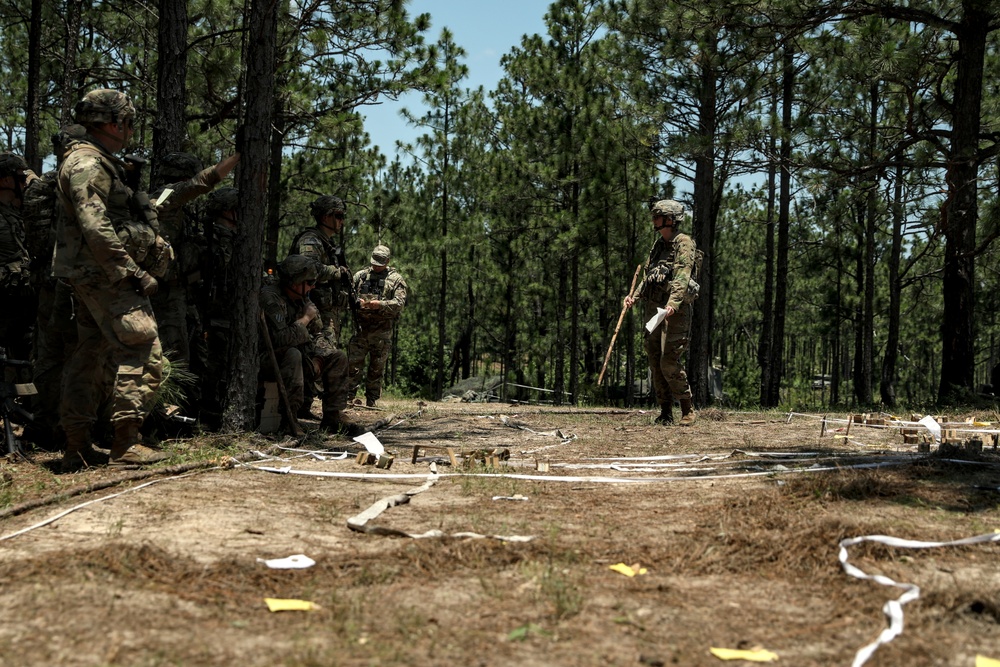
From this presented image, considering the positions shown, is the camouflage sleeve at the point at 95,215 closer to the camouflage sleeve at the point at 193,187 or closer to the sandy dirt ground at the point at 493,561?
the camouflage sleeve at the point at 193,187

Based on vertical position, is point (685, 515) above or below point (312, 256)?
below

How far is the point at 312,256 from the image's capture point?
875 cm

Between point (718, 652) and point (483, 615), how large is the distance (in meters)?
0.79

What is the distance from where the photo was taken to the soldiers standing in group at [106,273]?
5465 millimetres

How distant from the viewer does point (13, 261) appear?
7129mm

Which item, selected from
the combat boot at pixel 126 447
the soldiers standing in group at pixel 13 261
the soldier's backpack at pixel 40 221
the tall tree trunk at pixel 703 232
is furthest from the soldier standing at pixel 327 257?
the tall tree trunk at pixel 703 232

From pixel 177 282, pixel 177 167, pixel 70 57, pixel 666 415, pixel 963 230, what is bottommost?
pixel 666 415

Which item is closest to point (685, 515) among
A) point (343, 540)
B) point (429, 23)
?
point (343, 540)

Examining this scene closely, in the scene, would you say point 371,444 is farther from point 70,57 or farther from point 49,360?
point 70,57

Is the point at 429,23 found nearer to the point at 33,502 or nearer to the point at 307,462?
the point at 307,462

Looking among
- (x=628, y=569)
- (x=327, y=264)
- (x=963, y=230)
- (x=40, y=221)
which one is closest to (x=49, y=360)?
(x=40, y=221)

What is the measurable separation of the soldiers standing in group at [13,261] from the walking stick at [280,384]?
185cm

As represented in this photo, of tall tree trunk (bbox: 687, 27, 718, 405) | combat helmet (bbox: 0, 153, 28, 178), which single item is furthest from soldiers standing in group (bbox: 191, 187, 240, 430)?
tall tree trunk (bbox: 687, 27, 718, 405)

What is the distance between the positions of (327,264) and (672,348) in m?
3.70
